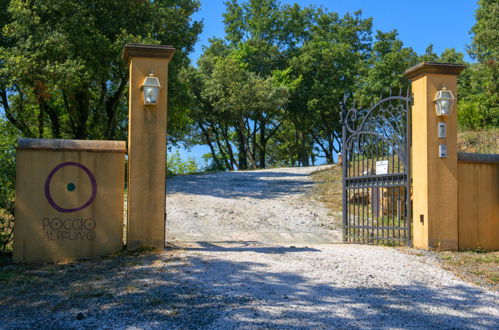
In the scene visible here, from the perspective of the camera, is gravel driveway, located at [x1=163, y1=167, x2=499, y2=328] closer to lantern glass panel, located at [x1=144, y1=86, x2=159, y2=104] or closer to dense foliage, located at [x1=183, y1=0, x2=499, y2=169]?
lantern glass panel, located at [x1=144, y1=86, x2=159, y2=104]

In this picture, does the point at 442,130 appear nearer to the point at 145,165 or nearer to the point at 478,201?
the point at 478,201

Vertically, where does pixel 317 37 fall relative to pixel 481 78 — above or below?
above

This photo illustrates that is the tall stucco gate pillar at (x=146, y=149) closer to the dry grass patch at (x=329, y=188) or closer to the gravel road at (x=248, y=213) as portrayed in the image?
the gravel road at (x=248, y=213)

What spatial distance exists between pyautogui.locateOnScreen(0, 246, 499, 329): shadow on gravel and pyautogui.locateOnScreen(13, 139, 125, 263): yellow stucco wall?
62 centimetres

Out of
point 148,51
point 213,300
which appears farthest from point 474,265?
point 148,51

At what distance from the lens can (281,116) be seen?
3856 centimetres

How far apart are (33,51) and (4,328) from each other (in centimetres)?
1233

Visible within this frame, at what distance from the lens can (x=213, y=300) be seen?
497cm

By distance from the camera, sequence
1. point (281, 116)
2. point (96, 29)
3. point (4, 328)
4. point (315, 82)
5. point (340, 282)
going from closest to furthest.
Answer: point (4, 328)
point (340, 282)
point (96, 29)
point (315, 82)
point (281, 116)

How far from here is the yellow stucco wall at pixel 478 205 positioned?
828 cm

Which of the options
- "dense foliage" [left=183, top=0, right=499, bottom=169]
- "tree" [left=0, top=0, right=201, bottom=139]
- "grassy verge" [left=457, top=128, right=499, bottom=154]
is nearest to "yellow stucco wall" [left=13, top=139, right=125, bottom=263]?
"tree" [left=0, top=0, right=201, bottom=139]

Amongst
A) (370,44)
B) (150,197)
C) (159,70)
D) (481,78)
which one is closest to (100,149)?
(150,197)

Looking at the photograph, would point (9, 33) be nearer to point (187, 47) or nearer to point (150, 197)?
point (187, 47)

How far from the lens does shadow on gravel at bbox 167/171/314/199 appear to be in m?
16.4
